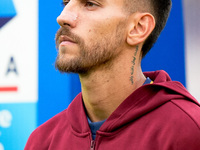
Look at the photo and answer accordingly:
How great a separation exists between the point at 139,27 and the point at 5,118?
4.85 feet

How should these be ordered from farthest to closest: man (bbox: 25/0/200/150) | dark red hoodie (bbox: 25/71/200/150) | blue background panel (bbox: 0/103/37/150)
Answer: blue background panel (bbox: 0/103/37/150)
man (bbox: 25/0/200/150)
dark red hoodie (bbox: 25/71/200/150)

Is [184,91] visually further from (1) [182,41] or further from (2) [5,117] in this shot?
(2) [5,117]

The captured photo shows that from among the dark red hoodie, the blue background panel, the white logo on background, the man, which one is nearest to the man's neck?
the man

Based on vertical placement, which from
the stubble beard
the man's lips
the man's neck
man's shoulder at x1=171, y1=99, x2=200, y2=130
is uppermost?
the man's lips

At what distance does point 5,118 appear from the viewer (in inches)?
116

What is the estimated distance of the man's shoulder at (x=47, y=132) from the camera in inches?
82.0

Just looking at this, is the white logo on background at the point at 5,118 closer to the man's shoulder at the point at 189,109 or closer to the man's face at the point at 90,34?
the man's face at the point at 90,34

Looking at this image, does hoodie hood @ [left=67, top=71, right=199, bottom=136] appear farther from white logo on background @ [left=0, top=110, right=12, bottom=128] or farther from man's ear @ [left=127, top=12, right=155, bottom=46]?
white logo on background @ [left=0, top=110, right=12, bottom=128]

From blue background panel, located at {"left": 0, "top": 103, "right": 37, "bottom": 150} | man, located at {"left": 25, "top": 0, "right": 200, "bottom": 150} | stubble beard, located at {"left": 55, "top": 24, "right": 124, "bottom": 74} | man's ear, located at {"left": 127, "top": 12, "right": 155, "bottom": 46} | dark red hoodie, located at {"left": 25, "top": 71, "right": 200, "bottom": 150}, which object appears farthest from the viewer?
blue background panel, located at {"left": 0, "top": 103, "right": 37, "bottom": 150}

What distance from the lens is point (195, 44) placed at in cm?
270

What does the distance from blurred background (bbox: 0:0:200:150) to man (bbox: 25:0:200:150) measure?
593mm

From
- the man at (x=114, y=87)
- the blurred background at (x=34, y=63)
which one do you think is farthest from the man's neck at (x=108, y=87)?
the blurred background at (x=34, y=63)

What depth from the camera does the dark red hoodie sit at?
1636 millimetres

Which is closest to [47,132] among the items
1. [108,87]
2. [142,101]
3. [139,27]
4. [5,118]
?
[108,87]
